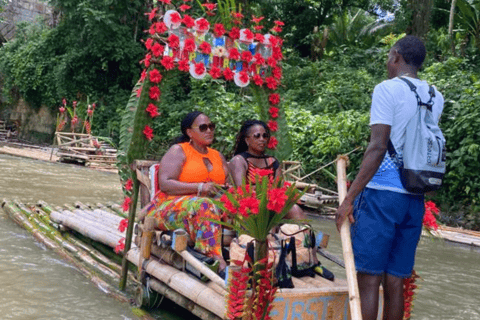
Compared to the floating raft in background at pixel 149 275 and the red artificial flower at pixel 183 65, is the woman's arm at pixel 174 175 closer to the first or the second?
the floating raft in background at pixel 149 275

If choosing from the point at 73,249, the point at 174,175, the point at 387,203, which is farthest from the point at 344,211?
the point at 73,249

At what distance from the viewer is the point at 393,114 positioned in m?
2.61

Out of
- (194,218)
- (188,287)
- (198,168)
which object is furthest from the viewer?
(198,168)

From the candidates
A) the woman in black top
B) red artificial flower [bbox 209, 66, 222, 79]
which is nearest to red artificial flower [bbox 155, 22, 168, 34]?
red artificial flower [bbox 209, 66, 222, 79]

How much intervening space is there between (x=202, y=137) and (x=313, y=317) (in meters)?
1.86

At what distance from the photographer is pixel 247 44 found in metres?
5.08

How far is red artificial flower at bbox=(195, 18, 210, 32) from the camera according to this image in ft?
15.3

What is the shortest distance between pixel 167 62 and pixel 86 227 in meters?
2.33

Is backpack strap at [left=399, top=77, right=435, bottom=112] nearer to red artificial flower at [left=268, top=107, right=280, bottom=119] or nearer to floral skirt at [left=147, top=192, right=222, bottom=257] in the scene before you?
floral skirt at [left=147, top=192, right=222, bottom=257]

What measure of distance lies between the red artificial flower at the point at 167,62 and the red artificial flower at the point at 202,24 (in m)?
0.36

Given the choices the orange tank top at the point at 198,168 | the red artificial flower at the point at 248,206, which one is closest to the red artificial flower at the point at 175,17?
the orange tank top at the point at 198,168

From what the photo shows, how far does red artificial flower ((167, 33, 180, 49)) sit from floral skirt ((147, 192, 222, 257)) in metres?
1.26

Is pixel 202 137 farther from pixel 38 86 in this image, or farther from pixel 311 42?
pixel 38 86

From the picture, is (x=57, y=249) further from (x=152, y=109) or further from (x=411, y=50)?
(x=411, y=50)
